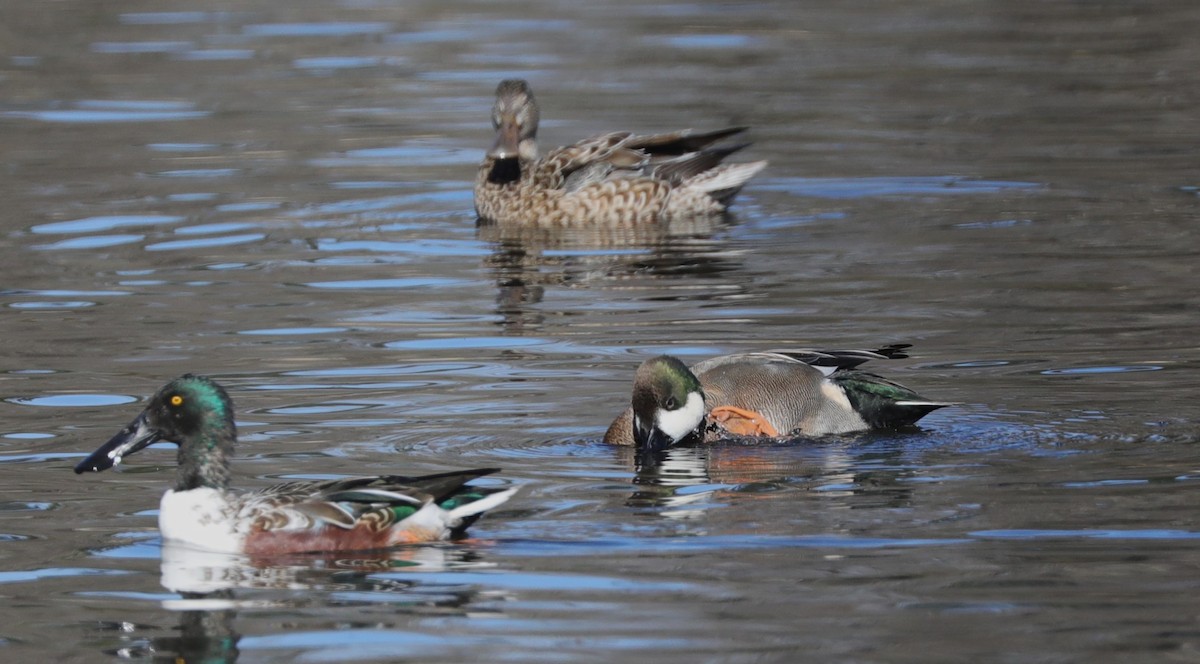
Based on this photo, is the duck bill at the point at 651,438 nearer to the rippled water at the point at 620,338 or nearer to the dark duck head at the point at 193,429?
the rippled water at the point at 620,338

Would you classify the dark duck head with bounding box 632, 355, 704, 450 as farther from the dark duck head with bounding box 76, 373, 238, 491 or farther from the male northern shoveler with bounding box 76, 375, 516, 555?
the dark duck head with bounding box 76, 373, 238, 491

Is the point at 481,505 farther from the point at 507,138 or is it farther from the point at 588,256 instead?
the point at 507,138

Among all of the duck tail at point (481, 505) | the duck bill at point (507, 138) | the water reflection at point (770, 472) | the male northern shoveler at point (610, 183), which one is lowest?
the water reflection at point (770, 472)

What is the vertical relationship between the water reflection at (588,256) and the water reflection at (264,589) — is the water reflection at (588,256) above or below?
above

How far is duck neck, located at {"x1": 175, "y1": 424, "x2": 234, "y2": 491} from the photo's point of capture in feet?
26.7

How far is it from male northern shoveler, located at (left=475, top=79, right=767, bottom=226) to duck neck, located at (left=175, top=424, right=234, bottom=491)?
8.27 meters

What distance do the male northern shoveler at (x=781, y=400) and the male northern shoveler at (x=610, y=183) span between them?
21.7 feet

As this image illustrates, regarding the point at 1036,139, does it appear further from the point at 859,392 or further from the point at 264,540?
the point at 264,540

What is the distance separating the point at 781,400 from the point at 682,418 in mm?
507

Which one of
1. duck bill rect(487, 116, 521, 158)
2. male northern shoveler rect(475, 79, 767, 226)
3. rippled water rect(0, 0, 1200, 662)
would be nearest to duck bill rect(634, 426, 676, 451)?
rippled water rect(0, 0, 1200, 662)

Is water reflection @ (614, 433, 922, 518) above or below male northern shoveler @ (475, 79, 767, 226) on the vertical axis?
below

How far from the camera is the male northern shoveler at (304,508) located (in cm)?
791

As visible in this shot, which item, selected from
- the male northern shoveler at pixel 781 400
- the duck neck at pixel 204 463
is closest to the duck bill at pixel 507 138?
the male northern shoveler at pixel 781 400

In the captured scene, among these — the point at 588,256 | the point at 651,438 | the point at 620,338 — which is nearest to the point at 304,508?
the point at 651,438
